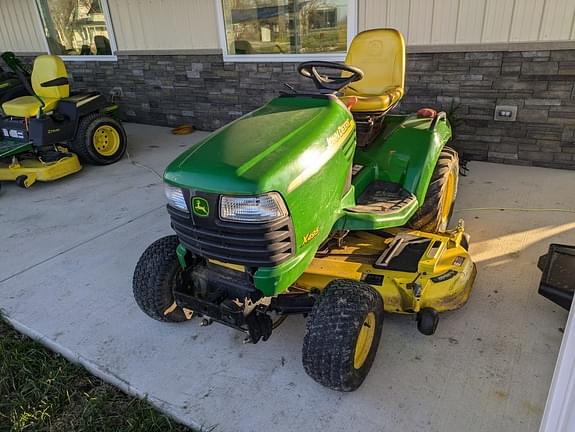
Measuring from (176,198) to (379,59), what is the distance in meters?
1.74

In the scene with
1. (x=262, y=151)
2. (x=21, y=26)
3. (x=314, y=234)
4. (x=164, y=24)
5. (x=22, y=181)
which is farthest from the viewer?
(x=21, y=26)

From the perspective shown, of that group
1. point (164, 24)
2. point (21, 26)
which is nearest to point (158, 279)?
point (164, 24)

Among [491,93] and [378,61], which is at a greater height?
[378,61]

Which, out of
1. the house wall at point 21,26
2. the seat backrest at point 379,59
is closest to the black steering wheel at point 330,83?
the seat backrest at point 379,59

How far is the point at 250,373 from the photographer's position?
73.1 inches

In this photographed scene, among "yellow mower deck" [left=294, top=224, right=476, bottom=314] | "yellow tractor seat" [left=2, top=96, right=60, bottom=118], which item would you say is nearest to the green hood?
"yellow mower deck" [left=294, top=224, right=476, bottom=314]

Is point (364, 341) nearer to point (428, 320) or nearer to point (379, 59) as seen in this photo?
point (428, 320)

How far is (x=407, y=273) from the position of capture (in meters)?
1.93

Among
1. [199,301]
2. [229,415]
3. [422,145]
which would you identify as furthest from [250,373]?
[422,145]

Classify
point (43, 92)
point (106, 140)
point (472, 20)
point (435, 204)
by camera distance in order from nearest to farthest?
point (435, 204) < point (472, 20) < point (43, 92) < point (106, 140)

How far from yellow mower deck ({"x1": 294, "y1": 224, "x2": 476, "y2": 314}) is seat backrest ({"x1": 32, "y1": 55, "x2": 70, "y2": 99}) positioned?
3565 millimetres

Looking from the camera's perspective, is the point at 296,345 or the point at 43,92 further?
the point at 43,92

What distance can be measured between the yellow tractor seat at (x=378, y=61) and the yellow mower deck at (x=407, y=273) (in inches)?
41.7

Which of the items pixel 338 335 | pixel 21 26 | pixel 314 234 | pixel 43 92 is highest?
pixel 21 26
